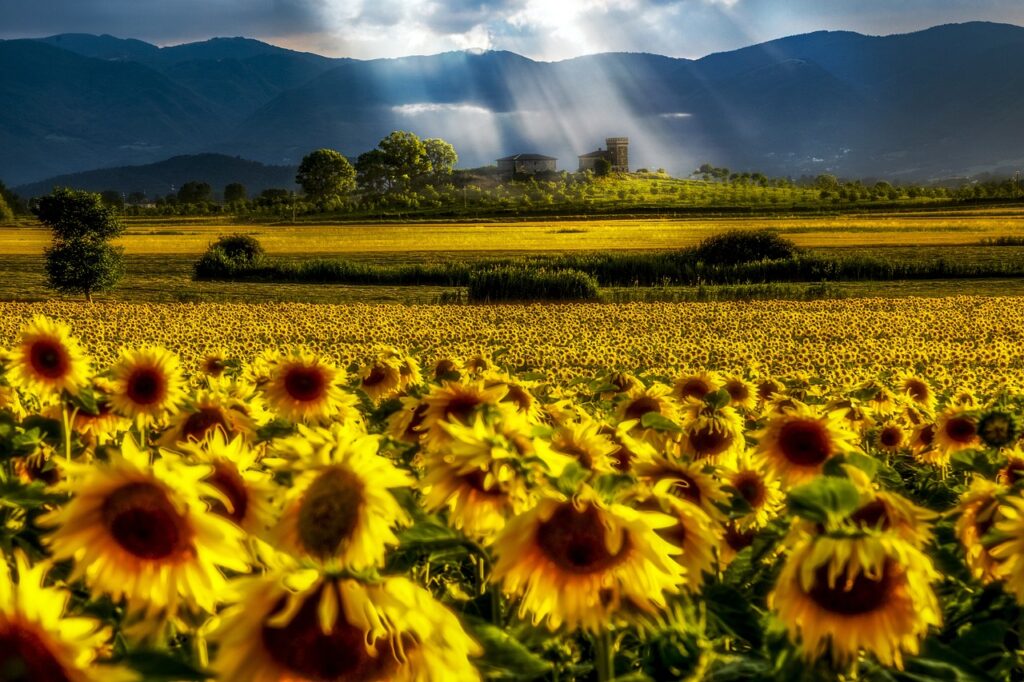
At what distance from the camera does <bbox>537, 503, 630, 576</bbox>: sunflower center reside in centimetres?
200

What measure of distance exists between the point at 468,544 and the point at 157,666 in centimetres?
88

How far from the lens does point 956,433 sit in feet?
17.1

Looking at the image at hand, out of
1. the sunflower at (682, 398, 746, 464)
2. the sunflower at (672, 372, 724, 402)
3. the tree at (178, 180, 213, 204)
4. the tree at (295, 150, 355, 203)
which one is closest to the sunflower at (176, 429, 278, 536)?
the sunflower at (682, 398, 746, 464)

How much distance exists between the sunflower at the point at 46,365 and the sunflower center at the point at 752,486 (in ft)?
9.96

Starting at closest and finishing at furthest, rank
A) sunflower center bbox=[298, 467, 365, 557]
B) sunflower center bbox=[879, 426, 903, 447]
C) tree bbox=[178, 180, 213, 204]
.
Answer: sunflower center bbox=[298, 467, 365, 557] → sunflower center bbox=[879, 426, 903, 447] → tree bbox=[178, 180, 213, 204]

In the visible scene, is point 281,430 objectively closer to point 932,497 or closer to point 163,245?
point 932,497

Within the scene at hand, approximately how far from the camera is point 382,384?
5.25 meters

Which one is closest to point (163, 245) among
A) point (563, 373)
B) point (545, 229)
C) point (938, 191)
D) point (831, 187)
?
point (545, 229)

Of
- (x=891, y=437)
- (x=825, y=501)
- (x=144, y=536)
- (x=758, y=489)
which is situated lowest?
(x=891, y=437)

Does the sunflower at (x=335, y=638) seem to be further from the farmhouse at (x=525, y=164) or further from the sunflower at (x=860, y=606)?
the farmhouse at (x=525, y=164)

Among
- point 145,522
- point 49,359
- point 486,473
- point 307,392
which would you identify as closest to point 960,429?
point 307,392

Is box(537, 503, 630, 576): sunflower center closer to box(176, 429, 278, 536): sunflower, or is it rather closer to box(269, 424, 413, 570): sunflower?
box(269, 424, 413, 570): sunflower

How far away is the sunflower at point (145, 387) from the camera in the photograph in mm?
4395

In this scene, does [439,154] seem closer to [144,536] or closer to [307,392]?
[307,392]
